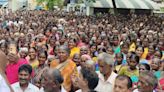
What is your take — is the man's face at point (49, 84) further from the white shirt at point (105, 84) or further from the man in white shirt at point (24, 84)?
the white shirt at point (105, 84)

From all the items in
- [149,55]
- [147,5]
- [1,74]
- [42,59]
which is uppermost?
[1,74]

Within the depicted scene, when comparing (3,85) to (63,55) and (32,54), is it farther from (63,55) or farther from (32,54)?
(32,54)

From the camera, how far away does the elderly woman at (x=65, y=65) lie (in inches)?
273

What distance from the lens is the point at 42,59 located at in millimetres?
7895

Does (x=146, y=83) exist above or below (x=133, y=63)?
above

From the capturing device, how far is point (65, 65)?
7027mm

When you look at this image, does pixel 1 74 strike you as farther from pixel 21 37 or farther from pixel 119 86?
pixel 21 37

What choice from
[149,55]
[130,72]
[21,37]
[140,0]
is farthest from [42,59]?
[140,0]

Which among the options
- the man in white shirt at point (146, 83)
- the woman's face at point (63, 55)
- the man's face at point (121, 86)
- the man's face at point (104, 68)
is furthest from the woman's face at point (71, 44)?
the man's face at point (121, 86)

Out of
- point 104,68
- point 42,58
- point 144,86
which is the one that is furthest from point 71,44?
point 144,86

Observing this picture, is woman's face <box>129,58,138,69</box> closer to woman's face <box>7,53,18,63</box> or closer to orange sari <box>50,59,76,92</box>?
orange sari <box>50,59,76,92</box>

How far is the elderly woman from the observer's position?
693 centimetres

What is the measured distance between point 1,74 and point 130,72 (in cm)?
359

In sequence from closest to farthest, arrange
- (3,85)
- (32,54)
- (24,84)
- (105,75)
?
(3,85) → (24,84) → (105,75) → (32,54)
